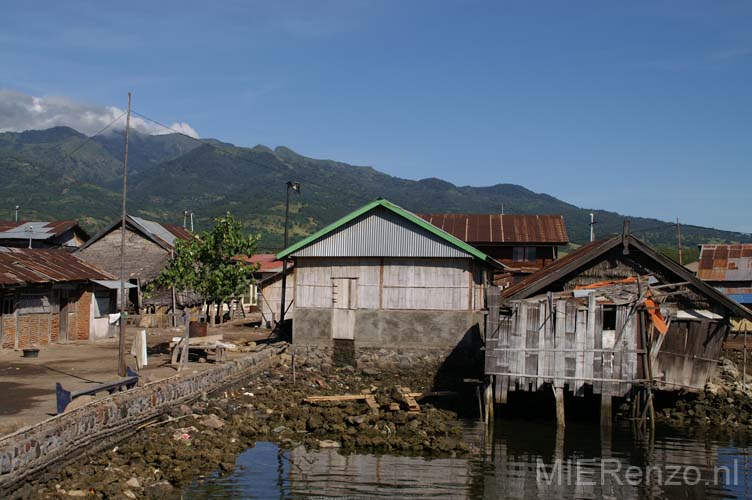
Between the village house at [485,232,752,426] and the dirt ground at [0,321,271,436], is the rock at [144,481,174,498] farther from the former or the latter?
the village house at [485,232,752,426]

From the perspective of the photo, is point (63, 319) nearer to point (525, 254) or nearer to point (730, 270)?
point (525, 254)

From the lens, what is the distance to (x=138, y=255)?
48.9 meters

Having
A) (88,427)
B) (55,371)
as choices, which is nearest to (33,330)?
(55,371)

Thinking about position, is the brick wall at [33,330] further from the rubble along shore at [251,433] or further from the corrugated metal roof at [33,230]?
the corrugated metal roof at [33,230]

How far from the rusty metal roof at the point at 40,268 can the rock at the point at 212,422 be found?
1136 cm

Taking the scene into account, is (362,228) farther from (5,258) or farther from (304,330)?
(5,258)

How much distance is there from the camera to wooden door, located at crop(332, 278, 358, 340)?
29.6 meters

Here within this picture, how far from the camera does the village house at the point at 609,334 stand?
21359mm

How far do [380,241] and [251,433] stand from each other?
11.3 metres

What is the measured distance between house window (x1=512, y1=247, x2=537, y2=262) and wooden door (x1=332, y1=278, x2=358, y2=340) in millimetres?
22626

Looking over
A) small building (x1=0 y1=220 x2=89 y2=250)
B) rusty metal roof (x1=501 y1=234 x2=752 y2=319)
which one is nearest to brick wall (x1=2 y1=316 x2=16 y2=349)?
rusty metal roof (x1=501 y1=234 x2=752 y2=319)

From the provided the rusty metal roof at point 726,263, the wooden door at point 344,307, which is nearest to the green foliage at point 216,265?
the wooden door at point 344,307

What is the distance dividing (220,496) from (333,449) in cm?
469

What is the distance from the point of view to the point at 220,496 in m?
14.9
